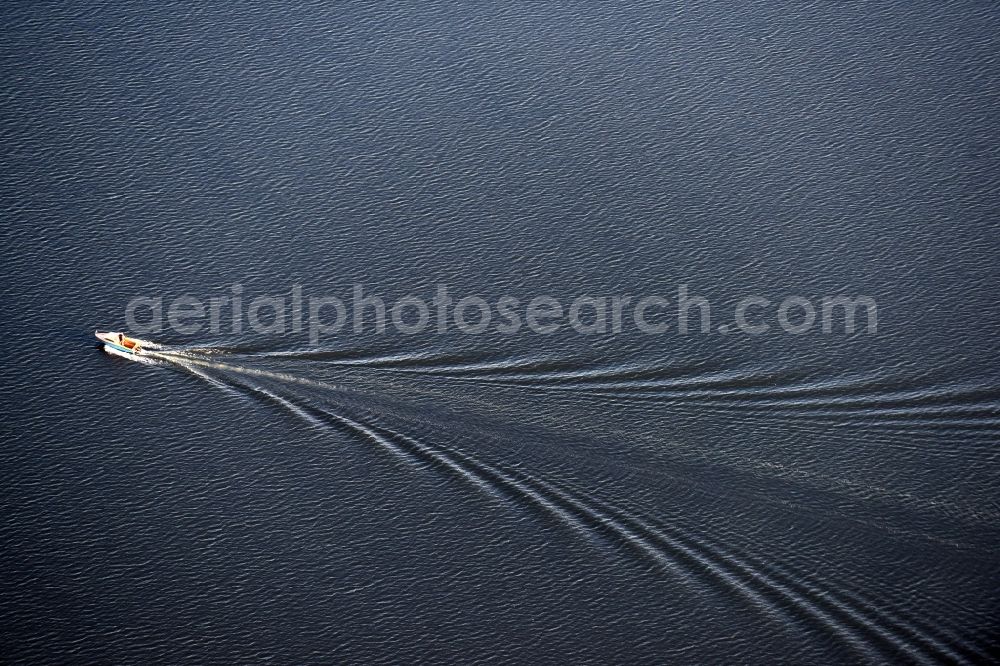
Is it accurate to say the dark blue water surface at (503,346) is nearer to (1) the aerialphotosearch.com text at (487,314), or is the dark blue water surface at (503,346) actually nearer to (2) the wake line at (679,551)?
(2) the wake line at (679,551)

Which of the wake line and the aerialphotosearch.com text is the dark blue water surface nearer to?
the wake line

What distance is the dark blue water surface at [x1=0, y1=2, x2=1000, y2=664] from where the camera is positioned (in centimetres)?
1936

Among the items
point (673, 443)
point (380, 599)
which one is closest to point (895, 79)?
point (673, 443)

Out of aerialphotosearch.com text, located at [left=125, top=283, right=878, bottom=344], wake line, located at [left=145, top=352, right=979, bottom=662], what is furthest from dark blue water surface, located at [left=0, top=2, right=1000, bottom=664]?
aerialphotosearch.com text, located at [left=125, top=283, right=878, bottom=344]

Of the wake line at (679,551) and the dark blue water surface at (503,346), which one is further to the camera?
the dark blue water surface at (503,346)

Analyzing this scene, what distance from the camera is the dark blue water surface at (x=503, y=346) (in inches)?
762

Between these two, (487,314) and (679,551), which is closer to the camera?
(679,551)

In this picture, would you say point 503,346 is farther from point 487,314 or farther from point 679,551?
point 679,551

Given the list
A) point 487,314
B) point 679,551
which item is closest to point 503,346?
point 487,314

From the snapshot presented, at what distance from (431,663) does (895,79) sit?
56.6ft

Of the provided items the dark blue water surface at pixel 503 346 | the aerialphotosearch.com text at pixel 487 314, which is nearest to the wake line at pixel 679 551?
A: the dark blue water surface at pixel 503 346

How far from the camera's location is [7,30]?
29484 millimetres

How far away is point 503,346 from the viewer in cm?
2336

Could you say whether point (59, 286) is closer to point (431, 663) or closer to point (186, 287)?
point (186, 287)
